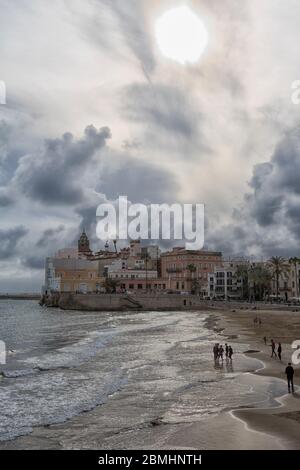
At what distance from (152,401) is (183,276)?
402 ft

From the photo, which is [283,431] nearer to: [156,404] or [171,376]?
[156,404]

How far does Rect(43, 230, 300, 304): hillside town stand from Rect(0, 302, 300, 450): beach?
81.0 meters

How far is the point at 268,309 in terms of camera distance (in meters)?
83.8

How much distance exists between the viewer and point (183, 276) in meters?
143

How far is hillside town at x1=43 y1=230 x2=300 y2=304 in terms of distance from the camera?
11789cm

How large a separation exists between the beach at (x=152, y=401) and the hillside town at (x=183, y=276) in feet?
266

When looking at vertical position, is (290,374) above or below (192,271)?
below

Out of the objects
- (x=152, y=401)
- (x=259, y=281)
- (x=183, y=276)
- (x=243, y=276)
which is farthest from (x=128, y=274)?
(x=152, y=401)

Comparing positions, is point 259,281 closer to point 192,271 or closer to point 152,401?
point 192,271

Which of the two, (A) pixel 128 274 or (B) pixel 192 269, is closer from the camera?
(B) pixel 192 269

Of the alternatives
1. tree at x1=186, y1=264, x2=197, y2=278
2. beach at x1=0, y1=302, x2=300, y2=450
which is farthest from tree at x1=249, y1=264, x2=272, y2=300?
beach at x1=0, y1=302, x2=300, y2=450

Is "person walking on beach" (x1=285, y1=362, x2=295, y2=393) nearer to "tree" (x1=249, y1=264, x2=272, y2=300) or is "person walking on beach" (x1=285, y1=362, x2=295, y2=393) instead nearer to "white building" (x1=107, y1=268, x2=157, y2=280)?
"tree" (x1=249, y1=264, x2=272, y2=300)

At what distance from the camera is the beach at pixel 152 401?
15328 mm

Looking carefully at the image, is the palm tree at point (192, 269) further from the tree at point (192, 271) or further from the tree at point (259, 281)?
the tree at point (259, 281)
